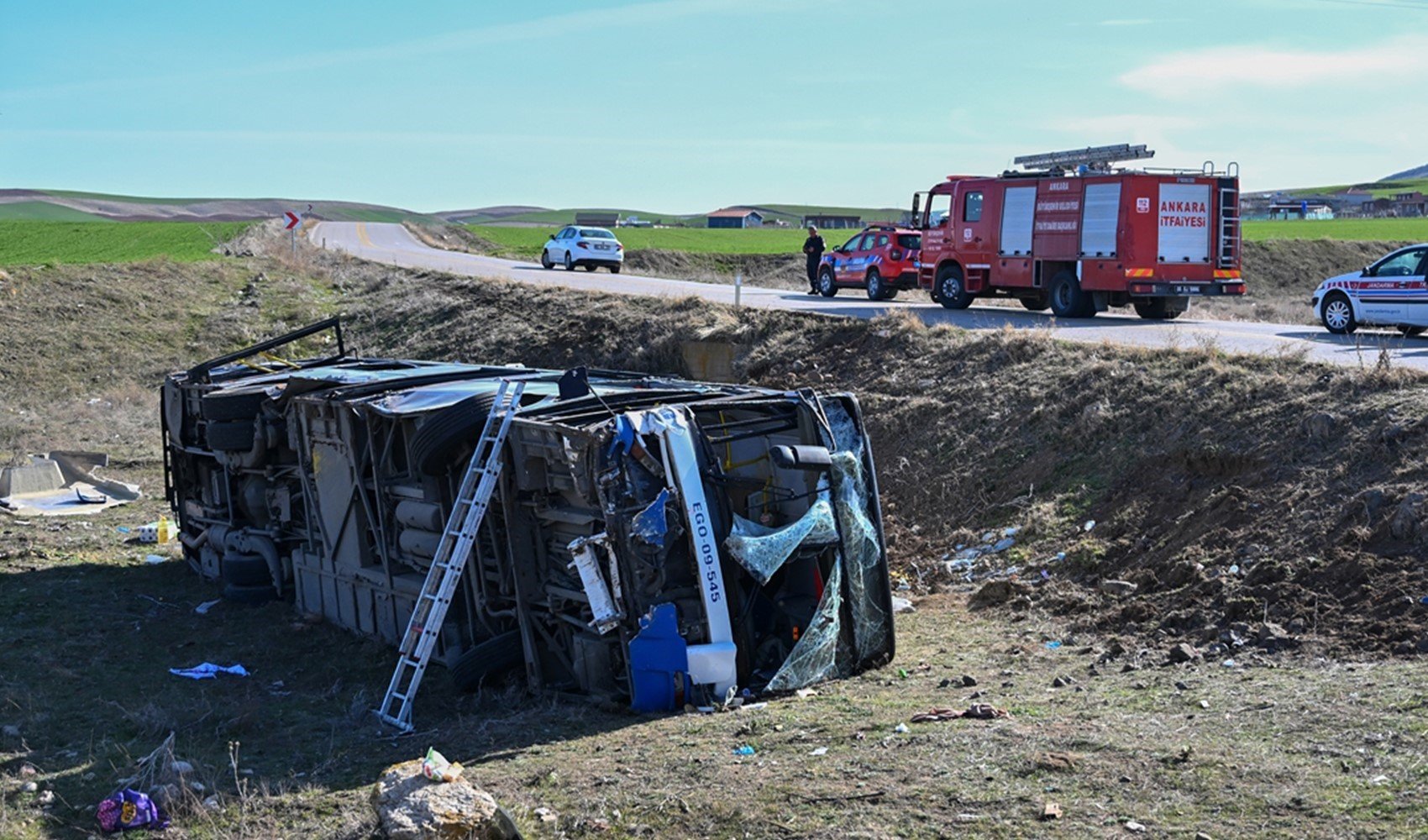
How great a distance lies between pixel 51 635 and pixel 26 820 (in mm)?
4680

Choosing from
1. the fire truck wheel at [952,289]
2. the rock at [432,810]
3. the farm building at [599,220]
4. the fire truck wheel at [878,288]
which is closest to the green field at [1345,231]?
the fire truck wheel at [878,288]

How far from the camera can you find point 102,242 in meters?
59.0

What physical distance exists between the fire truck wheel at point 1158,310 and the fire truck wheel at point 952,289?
3.19 m

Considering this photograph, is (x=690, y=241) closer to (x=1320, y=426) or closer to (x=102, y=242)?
(x=102, y=242)

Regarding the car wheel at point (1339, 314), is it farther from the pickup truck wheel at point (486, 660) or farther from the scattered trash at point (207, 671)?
the scattered trash at point (207, 671)

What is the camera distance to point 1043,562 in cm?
1150

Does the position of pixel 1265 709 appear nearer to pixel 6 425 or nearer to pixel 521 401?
pixel 521 401

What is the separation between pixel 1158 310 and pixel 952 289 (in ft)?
12.8

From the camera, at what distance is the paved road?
50.4ft

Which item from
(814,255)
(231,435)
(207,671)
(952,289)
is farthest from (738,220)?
(207,671)

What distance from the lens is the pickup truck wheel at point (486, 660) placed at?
8836 millimetres

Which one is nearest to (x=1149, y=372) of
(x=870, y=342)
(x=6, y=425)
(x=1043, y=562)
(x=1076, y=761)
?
(x=1043, y=562)

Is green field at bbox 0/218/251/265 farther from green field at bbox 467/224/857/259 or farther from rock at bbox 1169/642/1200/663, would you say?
rock at bbox 1169/642/1200/663

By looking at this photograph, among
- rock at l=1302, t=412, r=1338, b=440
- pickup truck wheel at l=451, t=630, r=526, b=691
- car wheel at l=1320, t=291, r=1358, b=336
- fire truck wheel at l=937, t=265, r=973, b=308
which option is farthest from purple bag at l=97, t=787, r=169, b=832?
fire truck wheel at l=937, t=265, r=973, b=308
